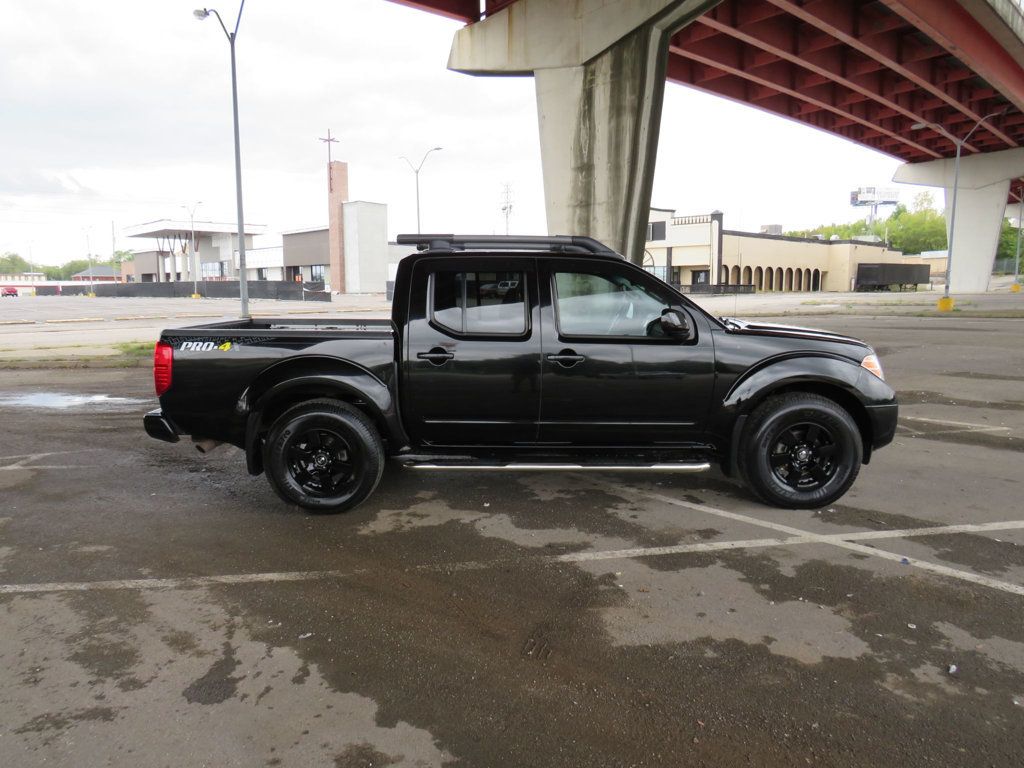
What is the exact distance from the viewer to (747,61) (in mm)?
21969

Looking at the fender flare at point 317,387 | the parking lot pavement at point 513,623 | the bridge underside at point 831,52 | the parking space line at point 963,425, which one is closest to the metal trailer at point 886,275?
the bridge underside at point 831,52

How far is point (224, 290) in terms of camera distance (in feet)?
216

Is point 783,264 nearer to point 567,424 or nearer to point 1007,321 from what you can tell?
point 1007,321

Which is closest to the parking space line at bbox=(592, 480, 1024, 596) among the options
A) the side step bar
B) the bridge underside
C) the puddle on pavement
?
the side step bar

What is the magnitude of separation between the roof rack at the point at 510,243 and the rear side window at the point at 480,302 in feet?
0.85

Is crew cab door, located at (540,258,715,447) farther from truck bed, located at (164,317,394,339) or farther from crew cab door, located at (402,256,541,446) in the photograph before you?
truck bed, located at (164,317,394,339)

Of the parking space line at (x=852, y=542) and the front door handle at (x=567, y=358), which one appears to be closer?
the parking space line at (x=852, y=542)

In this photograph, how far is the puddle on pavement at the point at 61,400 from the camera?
9.75 meters

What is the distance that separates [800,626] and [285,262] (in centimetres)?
8328

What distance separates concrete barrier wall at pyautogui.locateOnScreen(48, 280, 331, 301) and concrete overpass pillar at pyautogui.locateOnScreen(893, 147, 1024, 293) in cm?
4582

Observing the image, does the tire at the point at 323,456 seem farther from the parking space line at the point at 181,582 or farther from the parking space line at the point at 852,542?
the parking space line at the point at 852,542

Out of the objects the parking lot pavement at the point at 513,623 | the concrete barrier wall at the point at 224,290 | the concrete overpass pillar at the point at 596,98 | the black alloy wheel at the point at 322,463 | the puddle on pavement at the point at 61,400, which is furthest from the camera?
the concrete barrier wall at the point at 224,290

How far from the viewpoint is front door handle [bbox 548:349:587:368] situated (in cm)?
495

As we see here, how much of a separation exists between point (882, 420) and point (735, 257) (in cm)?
6720
